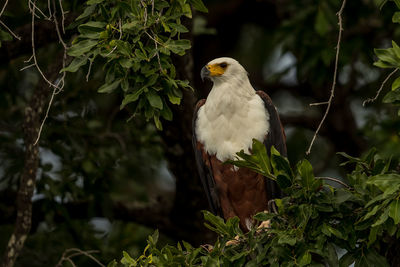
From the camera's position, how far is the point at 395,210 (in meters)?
3.26

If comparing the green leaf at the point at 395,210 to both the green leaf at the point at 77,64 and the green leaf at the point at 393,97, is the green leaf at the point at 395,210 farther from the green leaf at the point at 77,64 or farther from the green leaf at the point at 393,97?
the green leaf at the point at 77,64

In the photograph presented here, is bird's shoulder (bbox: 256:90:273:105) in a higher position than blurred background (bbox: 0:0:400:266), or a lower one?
higher

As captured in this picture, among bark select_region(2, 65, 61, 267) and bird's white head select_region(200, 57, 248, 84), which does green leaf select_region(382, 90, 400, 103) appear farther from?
bark select_region(2, 65, 61, 267)

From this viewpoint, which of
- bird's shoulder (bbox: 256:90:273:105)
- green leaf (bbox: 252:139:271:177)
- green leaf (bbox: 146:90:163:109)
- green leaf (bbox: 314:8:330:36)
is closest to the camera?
green leaf (bbox: 252:139:271:177)

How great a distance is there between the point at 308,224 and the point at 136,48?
1270mm

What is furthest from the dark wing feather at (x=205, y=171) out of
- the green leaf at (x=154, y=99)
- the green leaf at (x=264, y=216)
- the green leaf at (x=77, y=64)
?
the green leaf at (x=264, y=216)

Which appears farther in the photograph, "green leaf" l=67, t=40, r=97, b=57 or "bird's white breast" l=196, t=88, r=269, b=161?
"bird's white breast" l=196, t=88, r=269, b=161

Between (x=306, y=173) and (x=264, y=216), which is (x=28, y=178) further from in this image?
(x=306, y=173)

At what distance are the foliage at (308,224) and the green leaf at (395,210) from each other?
1cm

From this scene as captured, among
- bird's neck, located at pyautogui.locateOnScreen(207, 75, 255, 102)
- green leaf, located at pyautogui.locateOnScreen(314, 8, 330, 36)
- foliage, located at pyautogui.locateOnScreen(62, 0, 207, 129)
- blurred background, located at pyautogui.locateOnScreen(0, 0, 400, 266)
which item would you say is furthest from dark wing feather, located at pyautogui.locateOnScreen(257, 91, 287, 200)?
green leaf, located at pyautogui.locateOnScreen(314, 8, 330, 36)

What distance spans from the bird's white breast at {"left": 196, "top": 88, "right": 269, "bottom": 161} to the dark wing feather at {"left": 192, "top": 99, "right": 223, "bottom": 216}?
0.37 feet

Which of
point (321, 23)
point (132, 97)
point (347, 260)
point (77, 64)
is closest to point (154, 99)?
point (132, 97)

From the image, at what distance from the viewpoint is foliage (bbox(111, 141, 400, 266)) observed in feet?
11.2

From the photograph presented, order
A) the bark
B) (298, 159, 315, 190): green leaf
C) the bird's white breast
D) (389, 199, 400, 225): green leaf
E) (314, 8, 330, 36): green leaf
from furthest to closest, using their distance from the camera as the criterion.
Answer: (314, 8, 330, 36): green leaf
the bird's white breast
the bark
(298, 159, 315, 190): green leaf
(389, 199, 400, 225): green leaf
